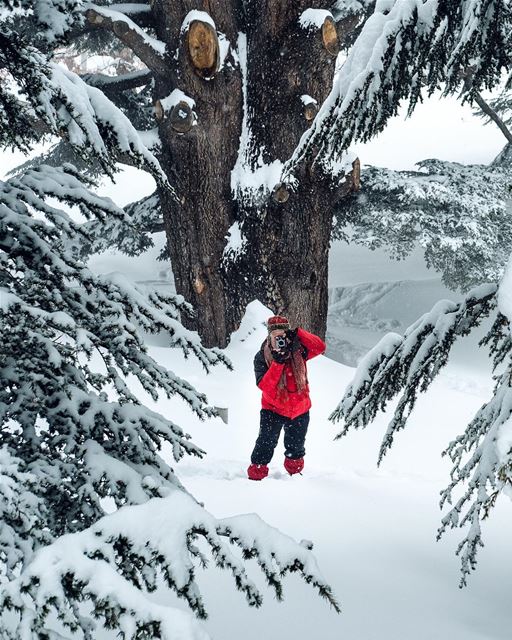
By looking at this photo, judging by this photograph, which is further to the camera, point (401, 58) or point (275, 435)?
point (275, 435)

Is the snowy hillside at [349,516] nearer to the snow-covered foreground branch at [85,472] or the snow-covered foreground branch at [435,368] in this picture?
the snow-covered foreground branch at [435,368]

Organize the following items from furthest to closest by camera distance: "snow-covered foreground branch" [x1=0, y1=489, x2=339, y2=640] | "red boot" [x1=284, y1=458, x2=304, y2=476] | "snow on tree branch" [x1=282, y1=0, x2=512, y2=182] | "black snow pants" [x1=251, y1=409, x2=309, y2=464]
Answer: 1. "red boot" [x1=284, y1=458, x2=304, y2=476]
2. "black snow pants" [x1=251, y1=409, x2=309, y2=464]
3. "snow on tree branch" [x1=282, y1=0, x2=512, y2=182]
4. "snow-covered foreground branch" [x1=0, y1=489, x2=339, y2=640]

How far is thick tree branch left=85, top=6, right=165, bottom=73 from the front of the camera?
752 centimetres

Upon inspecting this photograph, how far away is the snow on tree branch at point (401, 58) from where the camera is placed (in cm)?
226

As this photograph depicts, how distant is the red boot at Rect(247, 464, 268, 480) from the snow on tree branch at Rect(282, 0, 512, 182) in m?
3.45

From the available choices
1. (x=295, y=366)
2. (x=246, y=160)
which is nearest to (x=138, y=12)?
(x=246, y=160)

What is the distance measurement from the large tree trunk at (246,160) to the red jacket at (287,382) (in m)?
2.89

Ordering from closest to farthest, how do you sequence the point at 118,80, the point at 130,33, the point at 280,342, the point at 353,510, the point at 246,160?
the point at 353,510 → the point at 280,342 → the point at 130,33 → the point at 246,160 → the point at 118,80

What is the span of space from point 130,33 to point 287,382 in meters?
4.78

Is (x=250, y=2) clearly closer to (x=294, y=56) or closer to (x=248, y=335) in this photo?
(x=294, y=56)

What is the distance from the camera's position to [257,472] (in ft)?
17.9

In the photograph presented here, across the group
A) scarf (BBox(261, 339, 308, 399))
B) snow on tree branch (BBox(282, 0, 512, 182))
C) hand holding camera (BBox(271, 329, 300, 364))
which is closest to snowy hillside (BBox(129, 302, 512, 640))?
scarf (BBox(261, 339, 308, 399))

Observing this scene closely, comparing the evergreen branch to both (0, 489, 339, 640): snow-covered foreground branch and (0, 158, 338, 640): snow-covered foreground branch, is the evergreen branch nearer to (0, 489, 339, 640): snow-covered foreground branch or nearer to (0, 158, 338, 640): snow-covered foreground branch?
(0, 158, 338, 640): snow-covered foreground branch

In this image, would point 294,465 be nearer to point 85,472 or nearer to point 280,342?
point 280,342
